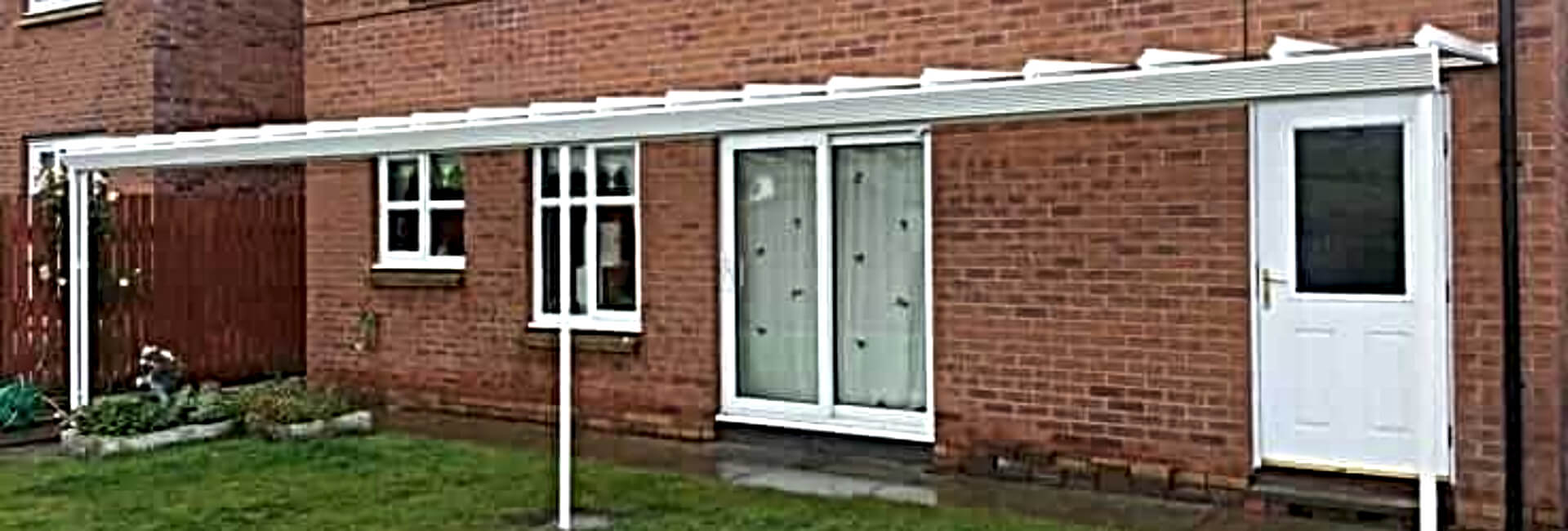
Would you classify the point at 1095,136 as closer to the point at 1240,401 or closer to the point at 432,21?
the point at 1240,401

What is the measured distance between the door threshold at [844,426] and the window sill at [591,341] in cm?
86

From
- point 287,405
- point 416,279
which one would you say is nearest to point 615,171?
point 416,279

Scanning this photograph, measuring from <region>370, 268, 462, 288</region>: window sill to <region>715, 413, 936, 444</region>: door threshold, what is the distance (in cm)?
263

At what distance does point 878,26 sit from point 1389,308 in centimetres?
335

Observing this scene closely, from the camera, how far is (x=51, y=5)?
1497 centimetres

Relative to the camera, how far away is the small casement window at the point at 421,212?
11008 mm

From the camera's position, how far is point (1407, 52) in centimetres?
498

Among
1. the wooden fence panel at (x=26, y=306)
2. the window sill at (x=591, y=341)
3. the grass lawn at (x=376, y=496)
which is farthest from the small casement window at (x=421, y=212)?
the wooden fence panel at (x=26, y=306)

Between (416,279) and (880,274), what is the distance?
13.4 ft

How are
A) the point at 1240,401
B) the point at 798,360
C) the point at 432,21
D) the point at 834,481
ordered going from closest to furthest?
the point at 1240,401 < the point at 834,481 < the point at 798,360 < the point at 432,21

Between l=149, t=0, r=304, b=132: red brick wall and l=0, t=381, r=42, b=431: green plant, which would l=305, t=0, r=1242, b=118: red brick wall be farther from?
l=0, t=381, r=42, b=431: green plant

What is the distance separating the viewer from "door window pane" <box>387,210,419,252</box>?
11.3 m

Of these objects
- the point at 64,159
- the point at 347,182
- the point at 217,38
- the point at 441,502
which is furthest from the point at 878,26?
the point at 217,38

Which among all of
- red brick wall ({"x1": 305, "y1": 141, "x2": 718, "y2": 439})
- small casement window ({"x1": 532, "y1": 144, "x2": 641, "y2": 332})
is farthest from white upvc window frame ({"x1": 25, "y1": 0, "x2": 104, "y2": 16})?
small casement window ({"x1": 532, "y1": 144, "x2": 641, "y2": 332})
